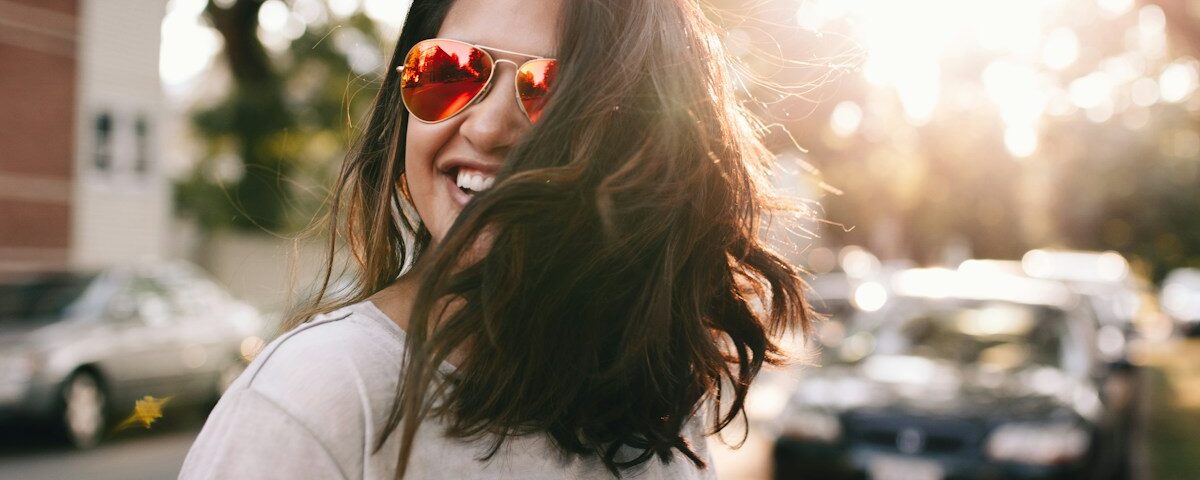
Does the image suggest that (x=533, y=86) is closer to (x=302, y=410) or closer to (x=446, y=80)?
(x=446, y=80)

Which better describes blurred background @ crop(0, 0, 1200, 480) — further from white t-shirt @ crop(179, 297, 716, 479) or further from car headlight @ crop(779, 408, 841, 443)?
white t-shirt @ crop(179, 297, 716, 479)

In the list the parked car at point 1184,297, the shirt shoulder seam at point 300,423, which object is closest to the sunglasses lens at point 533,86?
the shirt shoulder seam at point 300,423

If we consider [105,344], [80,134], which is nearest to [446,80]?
[105,344]

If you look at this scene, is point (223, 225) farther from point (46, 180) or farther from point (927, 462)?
point (927, 462)

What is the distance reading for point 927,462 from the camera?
6.50 metres

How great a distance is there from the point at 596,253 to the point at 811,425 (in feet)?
18.2

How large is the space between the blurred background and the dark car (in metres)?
0.02

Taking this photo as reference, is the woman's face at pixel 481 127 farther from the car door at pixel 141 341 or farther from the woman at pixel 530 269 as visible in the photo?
the car door at pixel 141 341

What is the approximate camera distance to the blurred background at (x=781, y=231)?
3.08 meters

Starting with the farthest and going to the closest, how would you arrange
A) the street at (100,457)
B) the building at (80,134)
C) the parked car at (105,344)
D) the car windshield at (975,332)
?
1. the building at (80,134)
2. the parked car at (105,344)
3. the street at (100,457)
4. the car windshield at (975,332)

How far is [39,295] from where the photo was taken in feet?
35.5

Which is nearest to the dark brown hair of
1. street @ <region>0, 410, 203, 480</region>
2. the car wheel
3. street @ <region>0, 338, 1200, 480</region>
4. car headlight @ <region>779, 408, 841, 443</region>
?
car headlight @ <region>779, 408, 841, 443</region>

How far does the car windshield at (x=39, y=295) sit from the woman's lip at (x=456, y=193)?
9.89 metres

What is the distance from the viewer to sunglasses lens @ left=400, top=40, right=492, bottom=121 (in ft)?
5.31
